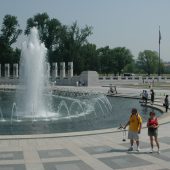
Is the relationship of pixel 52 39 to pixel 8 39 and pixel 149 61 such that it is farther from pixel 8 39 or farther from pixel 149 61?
pixel 149 61

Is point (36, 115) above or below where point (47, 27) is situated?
below

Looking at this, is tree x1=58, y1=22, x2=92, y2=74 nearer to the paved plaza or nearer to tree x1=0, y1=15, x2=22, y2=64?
tree x1=0, y1=15, x2=22, y2=64

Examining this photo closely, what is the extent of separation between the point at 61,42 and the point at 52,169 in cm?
8901

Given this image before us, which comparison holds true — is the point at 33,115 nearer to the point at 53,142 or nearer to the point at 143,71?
the point at 53,142

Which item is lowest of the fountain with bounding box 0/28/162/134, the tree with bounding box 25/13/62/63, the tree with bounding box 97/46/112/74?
the fountain with bounding box 0/28/162/134

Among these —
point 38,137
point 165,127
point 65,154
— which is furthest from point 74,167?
point 165,127

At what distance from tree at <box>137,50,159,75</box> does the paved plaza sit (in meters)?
140

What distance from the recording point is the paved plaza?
37.3 ft

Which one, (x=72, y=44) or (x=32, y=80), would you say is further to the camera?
(x=72, y=44)

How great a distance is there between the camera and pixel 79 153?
12953 millimetres

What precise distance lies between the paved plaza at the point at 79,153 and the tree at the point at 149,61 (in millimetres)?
139699

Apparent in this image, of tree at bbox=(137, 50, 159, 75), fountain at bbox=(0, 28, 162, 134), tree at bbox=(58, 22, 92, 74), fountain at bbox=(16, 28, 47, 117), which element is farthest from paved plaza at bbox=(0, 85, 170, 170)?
tree at bbox=(137, 50, 159, 75)

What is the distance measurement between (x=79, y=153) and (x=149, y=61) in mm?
146674

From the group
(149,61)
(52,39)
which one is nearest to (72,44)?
(52,39)
